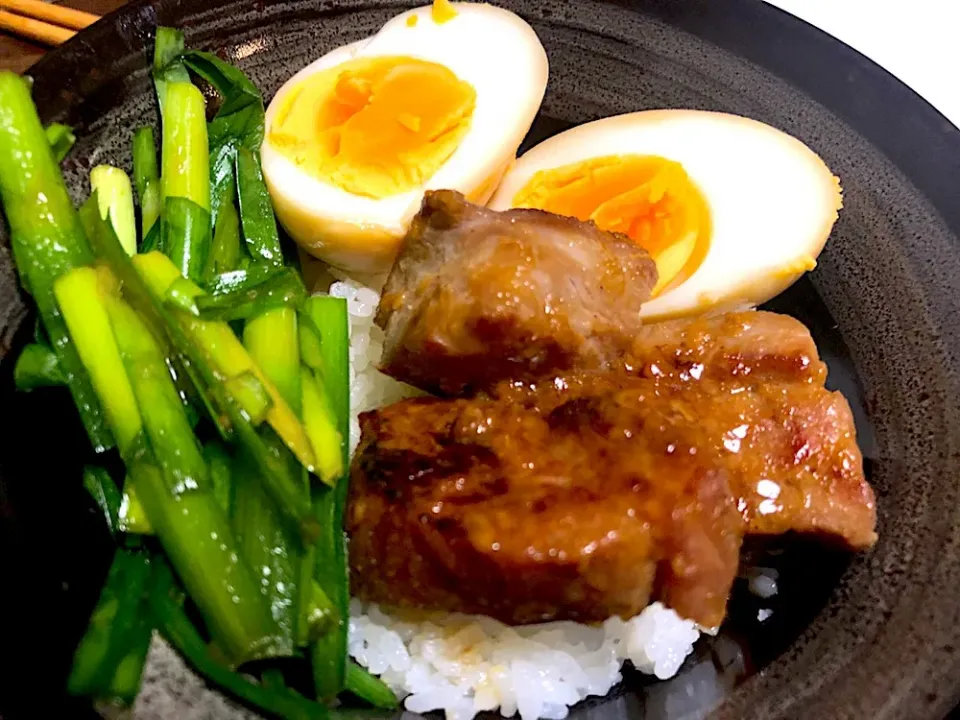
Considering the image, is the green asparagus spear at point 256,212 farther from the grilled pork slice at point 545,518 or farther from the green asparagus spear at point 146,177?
the grilled pork slice at point 545,518

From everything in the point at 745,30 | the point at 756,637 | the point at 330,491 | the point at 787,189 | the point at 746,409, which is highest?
the point at 745,30

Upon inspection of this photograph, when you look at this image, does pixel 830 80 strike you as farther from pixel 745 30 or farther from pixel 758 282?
pixel 758 282

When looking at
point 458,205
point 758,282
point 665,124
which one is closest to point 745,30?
point 665,124

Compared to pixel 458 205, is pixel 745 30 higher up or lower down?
higher up

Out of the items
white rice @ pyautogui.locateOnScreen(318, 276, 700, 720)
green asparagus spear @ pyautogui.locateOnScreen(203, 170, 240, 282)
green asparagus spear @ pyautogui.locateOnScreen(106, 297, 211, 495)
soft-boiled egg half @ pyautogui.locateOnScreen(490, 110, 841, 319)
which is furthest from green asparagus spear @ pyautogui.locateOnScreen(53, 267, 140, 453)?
soft-boiled egg half @ pyautogui.locateOnScreen(490, 110, 841, 319)

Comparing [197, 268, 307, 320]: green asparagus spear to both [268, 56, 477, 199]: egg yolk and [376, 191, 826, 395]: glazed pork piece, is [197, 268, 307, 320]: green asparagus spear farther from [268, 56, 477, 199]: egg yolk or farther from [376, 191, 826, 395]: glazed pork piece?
[268, 56, 477, 199]: egg yolk

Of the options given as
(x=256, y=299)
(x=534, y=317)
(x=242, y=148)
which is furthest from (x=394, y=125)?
(x=534, y=317)
